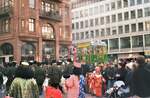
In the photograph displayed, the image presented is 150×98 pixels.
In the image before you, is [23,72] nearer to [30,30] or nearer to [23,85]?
[23,85]

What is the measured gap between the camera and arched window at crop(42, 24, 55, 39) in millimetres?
50494

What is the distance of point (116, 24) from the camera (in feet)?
254

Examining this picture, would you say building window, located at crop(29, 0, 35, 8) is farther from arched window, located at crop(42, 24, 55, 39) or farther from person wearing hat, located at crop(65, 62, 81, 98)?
person wearing hat, located at crop(65, 62, 81, 98)

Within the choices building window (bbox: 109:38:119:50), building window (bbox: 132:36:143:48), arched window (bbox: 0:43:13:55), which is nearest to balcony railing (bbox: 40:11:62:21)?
arched window (bbox: 0:43:13:55)

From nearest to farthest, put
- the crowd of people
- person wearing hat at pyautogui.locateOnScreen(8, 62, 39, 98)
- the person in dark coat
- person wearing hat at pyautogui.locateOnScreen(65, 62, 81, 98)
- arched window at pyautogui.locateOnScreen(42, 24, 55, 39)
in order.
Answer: the person in dark coat → the crowd of people → person wearing hat at pyautogui.locateOnScreen(8, 62, 39, 98) → person wearing hat at pyautogui.locateOnScreen(65, 62, 81, 98) → arched window at pyautogui.locateOnScreen(42, 24, 55, 39)

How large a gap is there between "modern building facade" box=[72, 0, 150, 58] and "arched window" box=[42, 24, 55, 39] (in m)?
20.2

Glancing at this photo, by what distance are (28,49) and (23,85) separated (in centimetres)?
3820

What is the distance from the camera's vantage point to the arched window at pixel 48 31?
50494mm

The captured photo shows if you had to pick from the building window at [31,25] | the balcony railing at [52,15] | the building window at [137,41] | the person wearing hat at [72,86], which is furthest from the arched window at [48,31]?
the person wearing hat at [72,86]

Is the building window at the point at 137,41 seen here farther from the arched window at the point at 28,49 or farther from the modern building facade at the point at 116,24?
the arched window at the point at 28,49

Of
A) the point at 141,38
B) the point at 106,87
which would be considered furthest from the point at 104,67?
the point at 141,38

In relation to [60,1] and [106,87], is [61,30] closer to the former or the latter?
[60,1]

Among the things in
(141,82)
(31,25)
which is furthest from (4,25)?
(141,82)

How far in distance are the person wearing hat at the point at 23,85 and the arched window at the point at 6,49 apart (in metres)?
37.6
